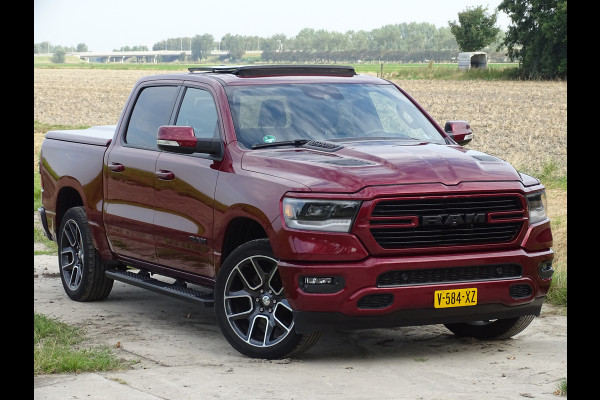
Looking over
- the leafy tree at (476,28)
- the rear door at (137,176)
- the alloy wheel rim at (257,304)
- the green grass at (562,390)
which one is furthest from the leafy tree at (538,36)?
the green grass at (562,390)

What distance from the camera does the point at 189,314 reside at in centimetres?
962

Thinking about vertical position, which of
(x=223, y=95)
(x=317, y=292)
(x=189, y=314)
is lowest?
(x=189, y=314)

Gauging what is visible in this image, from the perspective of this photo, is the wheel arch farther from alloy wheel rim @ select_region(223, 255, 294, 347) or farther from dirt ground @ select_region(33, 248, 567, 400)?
dirt ground @ select_region(33, 248, 567, 400)

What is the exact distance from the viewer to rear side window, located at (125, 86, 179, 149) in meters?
9.17

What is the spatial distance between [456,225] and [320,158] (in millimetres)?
1020

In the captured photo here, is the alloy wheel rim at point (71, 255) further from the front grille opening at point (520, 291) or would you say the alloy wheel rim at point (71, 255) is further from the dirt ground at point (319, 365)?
the front grille opening at point (520, 291)

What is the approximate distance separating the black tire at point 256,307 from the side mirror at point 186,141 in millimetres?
875

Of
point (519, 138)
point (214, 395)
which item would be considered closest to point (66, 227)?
point (214, 395)

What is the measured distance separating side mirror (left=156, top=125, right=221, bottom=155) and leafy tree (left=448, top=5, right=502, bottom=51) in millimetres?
88795

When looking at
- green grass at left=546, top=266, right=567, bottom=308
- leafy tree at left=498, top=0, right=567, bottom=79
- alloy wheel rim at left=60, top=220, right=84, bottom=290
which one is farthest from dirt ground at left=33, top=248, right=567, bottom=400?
leafy tree at left=498, top=0, right=567, bottom=79

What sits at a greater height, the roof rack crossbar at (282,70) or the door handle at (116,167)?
the roof rack crossbar at (282,70)

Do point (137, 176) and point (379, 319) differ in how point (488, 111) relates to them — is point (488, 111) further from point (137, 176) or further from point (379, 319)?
point (379, 319)

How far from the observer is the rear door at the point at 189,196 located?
26.7ft

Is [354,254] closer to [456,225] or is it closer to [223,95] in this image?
[456,225]
